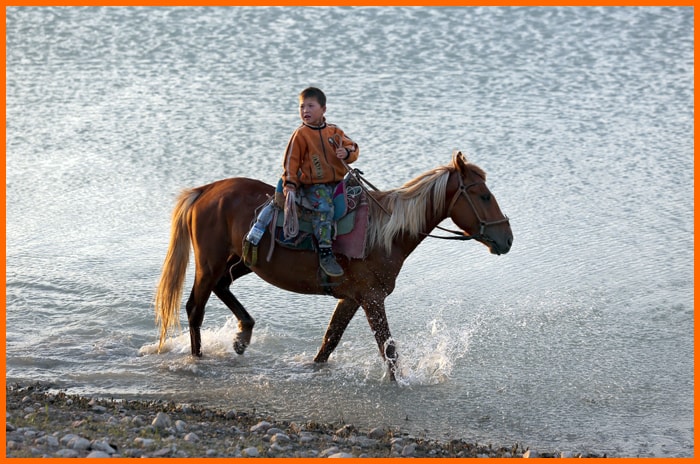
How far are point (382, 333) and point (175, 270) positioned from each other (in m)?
1.64

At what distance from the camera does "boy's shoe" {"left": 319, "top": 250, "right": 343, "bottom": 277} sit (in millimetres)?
6984

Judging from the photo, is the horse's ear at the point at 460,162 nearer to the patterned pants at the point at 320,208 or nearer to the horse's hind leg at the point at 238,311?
the patterned pants at the point at 320,208

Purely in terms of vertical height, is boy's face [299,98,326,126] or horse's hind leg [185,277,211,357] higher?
boy's face [299,98,326,126]

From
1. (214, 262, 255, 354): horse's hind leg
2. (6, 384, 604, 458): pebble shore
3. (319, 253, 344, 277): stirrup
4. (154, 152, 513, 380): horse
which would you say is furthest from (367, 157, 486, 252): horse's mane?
(6, 384, 604, 458): pebble shore

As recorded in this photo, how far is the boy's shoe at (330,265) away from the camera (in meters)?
6.98

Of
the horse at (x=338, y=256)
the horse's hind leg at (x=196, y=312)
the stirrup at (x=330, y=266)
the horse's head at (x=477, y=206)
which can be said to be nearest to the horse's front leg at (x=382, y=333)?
the horse at (x=338, y=256)

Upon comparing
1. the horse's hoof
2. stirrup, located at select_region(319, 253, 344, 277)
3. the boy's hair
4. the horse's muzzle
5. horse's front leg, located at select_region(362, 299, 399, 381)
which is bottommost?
the horse's hoof

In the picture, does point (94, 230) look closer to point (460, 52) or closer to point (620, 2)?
point (460, 52)

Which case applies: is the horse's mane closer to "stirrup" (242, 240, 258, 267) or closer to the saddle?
the saddle

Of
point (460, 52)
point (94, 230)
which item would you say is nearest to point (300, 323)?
point (94, 230)

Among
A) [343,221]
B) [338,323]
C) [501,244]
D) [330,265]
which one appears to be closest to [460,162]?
[501,244]

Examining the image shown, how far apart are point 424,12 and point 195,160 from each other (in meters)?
6.29

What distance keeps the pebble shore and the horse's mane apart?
4.40ft

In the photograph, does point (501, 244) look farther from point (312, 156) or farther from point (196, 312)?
point (196, 312)
